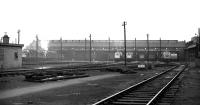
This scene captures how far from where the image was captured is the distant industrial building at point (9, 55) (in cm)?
3644

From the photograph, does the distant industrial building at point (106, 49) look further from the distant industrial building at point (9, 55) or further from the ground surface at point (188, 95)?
the ground surface at point (188, 95)

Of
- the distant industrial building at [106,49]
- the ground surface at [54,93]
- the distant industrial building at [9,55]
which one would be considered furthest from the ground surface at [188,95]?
the distant industrial building at [106,49]

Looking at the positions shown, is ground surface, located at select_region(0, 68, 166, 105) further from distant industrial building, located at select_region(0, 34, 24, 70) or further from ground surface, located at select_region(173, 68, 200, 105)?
distant industrial building, located at select_region(0, 34, 24, 70)

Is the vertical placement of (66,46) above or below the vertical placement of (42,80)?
above

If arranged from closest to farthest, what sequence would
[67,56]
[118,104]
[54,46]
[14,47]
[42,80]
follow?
1. [118,104]
2. [42,80]
3. [14,47]
4. [67,56]
5. [54,46]

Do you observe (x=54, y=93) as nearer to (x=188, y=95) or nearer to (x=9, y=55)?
(x=188, y=95)

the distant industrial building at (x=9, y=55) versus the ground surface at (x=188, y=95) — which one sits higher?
the distant industrial building at (x=9, y=55)

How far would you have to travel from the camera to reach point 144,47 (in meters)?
119

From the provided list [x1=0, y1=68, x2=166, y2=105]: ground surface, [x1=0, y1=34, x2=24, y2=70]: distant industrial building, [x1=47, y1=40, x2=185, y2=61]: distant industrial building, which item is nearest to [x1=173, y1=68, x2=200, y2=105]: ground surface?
[x1=0, y1=68, x2=166, y2=105]: ground surface

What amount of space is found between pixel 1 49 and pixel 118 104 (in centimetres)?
2999

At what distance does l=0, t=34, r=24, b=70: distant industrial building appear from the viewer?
36438 millimetres

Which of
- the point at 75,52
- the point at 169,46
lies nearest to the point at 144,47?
the point at 169,46

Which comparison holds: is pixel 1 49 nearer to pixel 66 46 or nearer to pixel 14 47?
pixel 14 47

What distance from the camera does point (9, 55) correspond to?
38000 millimetres
